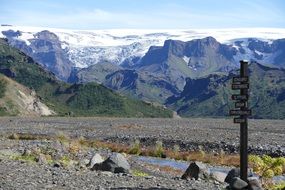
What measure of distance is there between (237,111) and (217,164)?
1163 inches

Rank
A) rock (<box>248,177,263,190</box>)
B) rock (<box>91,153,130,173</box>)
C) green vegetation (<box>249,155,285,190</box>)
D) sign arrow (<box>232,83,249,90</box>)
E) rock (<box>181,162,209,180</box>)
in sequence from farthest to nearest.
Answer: rock (<box>91,153,130,173</box>), rock (<box>181,162,209,180</box>), green vegetation (<box>249,155,285,190</box>), sign arrow (<box>232,83,249,90</box>), rock (<box>248,177,263,190</box>)

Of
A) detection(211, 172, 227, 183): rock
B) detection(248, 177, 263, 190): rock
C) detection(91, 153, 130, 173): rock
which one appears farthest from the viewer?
detection(91, 153, 130, 173): rock

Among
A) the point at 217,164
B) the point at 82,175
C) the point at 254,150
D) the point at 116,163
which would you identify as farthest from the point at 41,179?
the point at 254,150

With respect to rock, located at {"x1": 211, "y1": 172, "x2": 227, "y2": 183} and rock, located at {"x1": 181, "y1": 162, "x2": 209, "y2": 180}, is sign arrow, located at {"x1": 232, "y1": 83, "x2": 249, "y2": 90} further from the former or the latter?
rock, located at {"x1": 211, "y1": 172, "x2": 227, "y2": 183}

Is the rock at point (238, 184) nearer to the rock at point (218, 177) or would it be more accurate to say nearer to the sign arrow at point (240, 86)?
the sign arrow at point (240, 86)

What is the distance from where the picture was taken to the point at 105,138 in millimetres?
87562

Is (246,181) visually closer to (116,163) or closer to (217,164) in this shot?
(116,163)

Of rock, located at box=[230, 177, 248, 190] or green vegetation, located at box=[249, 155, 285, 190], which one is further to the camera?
green vegetation, located at box=[249, 155, 285, 190]

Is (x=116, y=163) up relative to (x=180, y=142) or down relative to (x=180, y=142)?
up

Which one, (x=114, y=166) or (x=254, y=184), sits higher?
(x=254, y=184)

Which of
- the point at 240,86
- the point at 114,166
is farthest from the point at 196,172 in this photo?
the point at 240,86

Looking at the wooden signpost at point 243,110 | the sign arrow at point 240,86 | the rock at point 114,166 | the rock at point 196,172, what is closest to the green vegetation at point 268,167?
the wooden signpost at point 243,110

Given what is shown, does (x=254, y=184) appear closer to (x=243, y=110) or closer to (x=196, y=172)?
(x=243, y=110)

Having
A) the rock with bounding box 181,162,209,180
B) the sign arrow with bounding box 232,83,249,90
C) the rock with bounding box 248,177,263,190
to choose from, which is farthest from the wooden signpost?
the rock with bounding box 181,162,209,180
